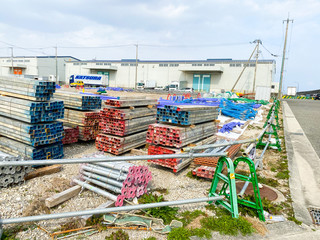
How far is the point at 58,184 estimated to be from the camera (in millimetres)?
5621

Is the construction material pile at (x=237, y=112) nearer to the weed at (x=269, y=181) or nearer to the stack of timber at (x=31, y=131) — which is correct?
the weed at (x=269, y=181)

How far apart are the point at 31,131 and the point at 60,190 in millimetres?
2107

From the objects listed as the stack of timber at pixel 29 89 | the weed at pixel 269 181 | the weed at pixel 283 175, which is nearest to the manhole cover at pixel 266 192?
the weed at pixel 269 181

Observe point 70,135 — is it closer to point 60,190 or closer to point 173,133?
point 60,190

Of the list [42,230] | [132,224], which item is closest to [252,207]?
[132,224]

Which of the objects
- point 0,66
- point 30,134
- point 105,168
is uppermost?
point 0,66

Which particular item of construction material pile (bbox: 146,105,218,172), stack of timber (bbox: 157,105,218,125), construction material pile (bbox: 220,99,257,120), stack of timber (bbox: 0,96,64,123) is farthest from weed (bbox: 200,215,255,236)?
construction material pile (bbox: 220,99,257,120)

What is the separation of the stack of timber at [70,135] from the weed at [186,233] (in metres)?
6.22

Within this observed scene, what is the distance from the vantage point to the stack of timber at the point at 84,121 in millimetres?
9383

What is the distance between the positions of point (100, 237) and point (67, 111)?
717cm

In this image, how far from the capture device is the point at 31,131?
21.2 feet

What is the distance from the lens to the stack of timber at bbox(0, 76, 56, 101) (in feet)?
21.6

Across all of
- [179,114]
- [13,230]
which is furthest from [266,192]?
[13,230]

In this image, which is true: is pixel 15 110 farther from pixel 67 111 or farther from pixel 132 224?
pixel 132 224
